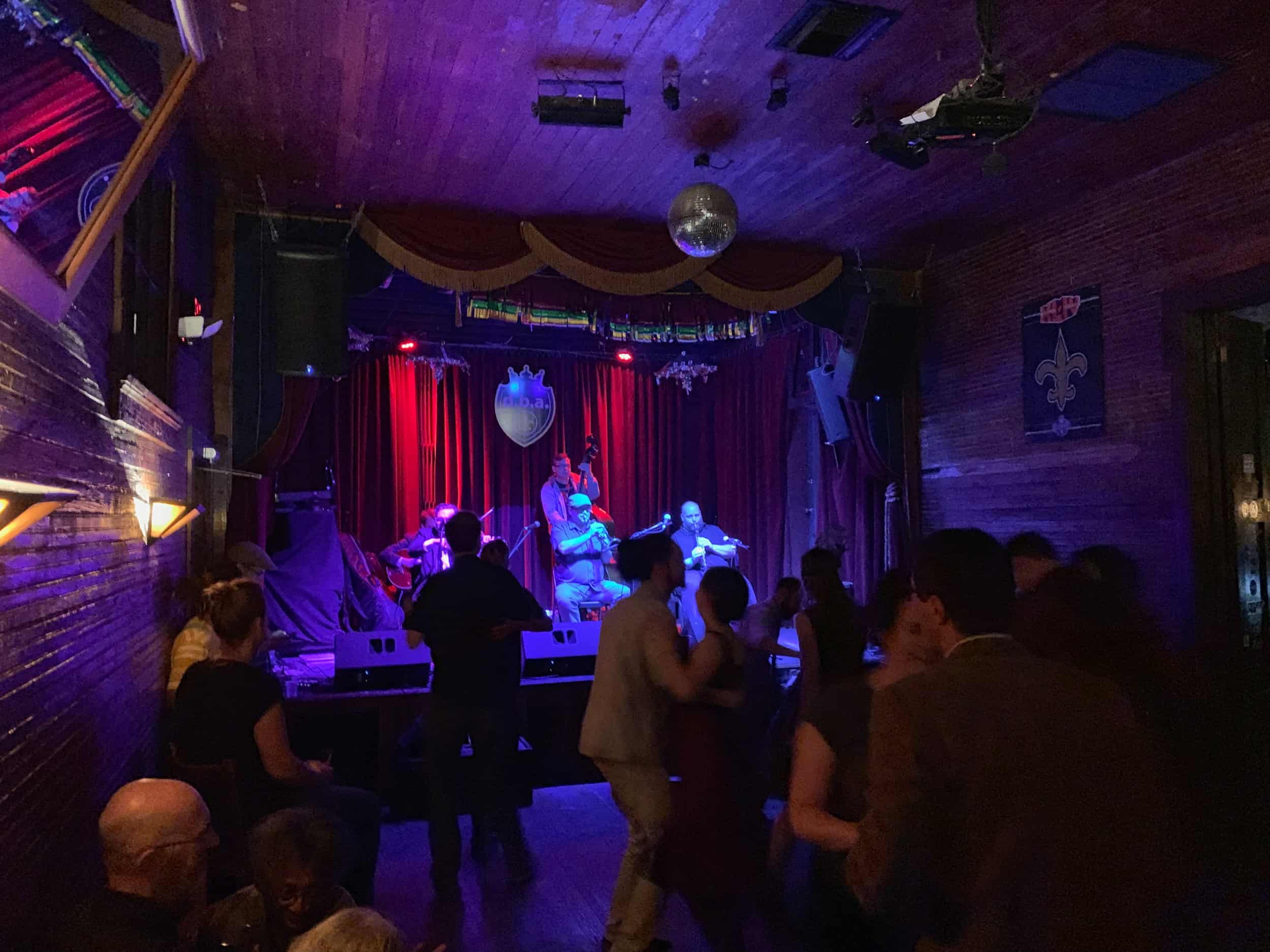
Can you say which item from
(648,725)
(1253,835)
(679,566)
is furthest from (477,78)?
(1253,835)

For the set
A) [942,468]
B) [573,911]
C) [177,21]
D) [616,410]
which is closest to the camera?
[177,21]

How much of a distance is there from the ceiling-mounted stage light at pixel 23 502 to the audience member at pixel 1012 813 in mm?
1368

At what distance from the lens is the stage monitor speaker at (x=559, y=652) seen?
551 cm

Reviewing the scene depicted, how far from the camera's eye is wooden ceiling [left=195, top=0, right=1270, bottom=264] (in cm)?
349

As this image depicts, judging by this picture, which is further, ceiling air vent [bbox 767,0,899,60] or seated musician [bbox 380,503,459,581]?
seated musician [bbox 380,503,459,581]

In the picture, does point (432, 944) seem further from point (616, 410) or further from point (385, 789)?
point (616, 410)

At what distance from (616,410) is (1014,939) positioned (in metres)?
10.0

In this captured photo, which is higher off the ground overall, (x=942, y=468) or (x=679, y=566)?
(x=942, y=468)

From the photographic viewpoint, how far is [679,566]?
116 inches

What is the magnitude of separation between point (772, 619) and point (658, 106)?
246 cm

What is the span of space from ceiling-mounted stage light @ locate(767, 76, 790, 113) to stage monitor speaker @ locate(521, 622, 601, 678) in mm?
3059

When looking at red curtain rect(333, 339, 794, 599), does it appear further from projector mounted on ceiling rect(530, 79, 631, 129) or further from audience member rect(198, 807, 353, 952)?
audience member rect(198, 807, 353, 952)

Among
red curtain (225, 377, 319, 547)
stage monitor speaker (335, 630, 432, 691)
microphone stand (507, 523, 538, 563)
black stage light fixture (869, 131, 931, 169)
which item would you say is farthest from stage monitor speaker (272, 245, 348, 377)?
microphone stand (507, 523, 538, 563)

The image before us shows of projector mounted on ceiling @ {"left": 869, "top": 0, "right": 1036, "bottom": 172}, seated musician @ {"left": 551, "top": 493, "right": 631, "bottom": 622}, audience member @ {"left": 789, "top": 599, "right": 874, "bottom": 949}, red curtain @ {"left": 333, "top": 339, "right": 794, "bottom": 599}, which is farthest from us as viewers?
red curtain @ {"left": 333, "top": 339, "right": 794, "bottom": 599}
